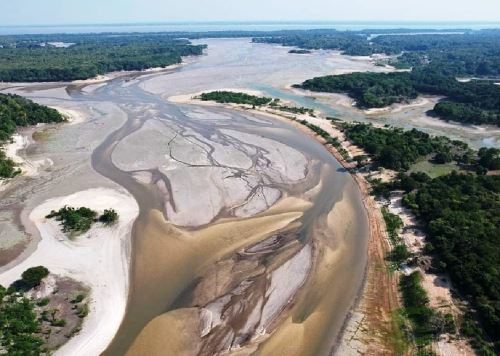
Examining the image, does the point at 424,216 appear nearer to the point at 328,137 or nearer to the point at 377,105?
the point at 328,137

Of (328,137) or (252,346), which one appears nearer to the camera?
(252,346)

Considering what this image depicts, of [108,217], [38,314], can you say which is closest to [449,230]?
[108,217]

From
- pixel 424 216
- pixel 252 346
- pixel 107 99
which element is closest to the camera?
pixel 252 346

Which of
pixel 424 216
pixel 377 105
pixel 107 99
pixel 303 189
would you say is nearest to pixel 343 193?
pixel 303 189

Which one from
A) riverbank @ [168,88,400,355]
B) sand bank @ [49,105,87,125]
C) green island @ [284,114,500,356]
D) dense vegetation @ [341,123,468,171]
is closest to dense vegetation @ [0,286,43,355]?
riverbank @ [168,88,400,355]

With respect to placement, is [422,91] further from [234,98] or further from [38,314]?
[38,314]

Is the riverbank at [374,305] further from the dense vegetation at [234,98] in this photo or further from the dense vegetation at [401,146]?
the dense vegetation at [234,98]
